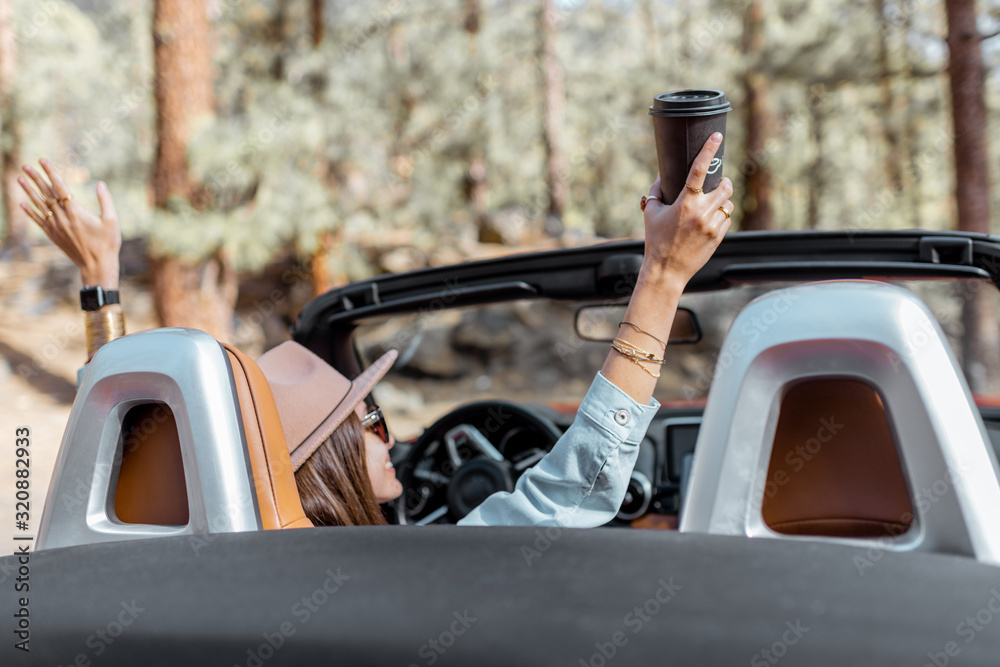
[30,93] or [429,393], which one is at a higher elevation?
[30,93]

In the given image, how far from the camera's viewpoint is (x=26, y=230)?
19766 millimetres

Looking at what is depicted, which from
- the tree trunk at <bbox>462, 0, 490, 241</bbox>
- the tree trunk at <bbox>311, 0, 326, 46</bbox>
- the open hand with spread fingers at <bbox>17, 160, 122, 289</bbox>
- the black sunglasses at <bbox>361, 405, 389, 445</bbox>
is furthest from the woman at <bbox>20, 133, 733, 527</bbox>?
the tree trunk at <bbox>462, 0, 490, 241</bbox>

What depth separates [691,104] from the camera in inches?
46.2

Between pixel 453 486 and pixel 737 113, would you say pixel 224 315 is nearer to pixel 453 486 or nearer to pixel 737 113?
pixel 453 486

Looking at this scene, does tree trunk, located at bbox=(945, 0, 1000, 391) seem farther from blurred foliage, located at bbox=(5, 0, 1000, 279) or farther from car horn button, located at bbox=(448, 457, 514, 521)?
car horn button, located at bbox=(448, 457, 514, 521)

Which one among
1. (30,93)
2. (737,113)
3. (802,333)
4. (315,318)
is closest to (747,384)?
(802,333)

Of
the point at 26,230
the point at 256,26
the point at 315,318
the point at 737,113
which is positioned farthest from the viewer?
the point at 26,230

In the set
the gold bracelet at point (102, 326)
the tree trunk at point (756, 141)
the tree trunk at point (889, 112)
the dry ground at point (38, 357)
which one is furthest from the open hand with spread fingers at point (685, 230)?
the tree trunk at point (756, 141)

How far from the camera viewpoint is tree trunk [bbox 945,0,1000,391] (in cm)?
825

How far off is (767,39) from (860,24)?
2.18 m

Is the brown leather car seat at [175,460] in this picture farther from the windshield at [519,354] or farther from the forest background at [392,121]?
the windshield at [519,354]

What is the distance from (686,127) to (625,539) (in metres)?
0.67

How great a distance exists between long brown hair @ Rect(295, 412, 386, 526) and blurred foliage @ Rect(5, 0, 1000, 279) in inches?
288

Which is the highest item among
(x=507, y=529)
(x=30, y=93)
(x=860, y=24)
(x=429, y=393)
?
(x=30, y=93)
